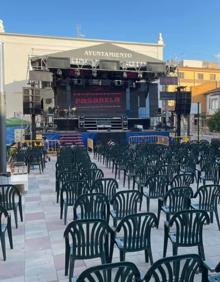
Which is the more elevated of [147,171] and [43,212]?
[147,171]

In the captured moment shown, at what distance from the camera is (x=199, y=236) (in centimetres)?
404

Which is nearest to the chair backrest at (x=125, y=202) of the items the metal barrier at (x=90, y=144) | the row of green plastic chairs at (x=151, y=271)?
the row of green plastic chairs at (x=151, y=271)

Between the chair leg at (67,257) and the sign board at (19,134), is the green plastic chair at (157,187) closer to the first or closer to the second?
the chair leg at (67,257)

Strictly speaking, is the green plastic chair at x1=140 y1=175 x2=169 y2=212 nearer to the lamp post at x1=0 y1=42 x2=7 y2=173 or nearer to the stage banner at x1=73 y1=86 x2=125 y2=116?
the lamp post at x1=0 y1=42 x2=7 y2=173

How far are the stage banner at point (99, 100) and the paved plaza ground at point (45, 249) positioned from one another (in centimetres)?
2036

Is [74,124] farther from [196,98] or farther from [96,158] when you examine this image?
[196,98]

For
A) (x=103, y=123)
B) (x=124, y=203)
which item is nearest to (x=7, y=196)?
(x=124, y=203)

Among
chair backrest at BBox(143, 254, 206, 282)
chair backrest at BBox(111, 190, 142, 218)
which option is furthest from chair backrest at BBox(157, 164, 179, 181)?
chair backrest at BBox(143, 254, 206, 282)

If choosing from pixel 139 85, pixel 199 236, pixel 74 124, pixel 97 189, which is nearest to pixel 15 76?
pixel 74 124

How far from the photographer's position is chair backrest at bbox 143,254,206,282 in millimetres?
2348

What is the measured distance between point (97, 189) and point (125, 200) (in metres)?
0.96

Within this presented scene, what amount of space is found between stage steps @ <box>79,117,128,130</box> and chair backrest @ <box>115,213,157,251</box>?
2097cm

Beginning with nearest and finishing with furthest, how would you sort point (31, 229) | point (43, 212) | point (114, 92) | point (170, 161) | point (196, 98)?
point (31, 229), point (43, 212), point (170, 161), point (114, 92), point (196, 98)

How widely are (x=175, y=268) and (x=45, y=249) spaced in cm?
279
